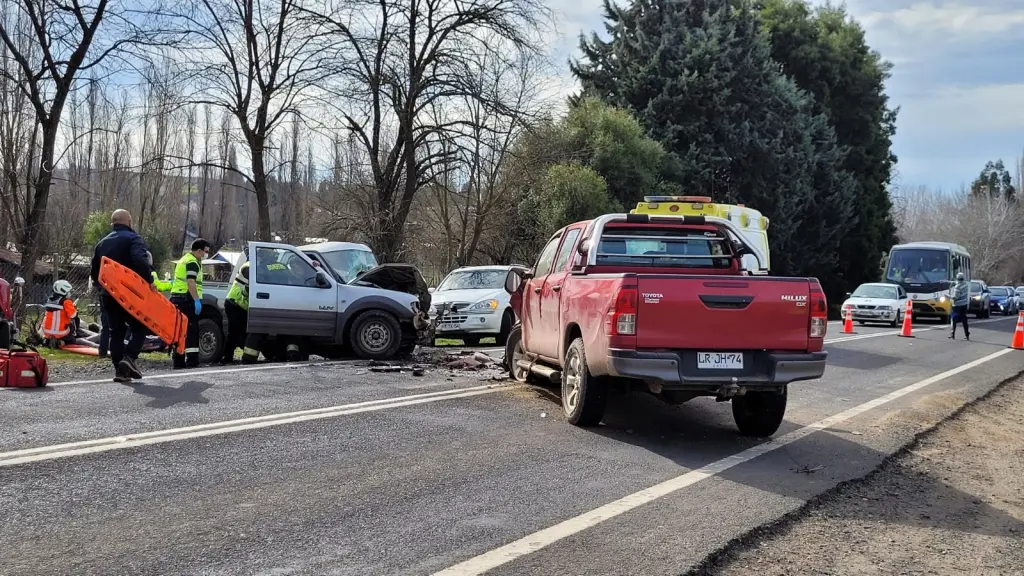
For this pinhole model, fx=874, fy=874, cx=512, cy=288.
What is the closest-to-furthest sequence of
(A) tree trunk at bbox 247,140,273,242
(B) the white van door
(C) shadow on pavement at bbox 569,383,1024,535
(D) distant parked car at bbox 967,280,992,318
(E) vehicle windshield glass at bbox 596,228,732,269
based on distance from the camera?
(C) shadow on pavement at bbox 569,383,1024,535
(E) vehicle windshield glass at bbox 596,228,732,269
(B) the white van door
(A) tree trunk at bbox 247,140,273,242
(D) distant parked car at bbox 967,280,992,318

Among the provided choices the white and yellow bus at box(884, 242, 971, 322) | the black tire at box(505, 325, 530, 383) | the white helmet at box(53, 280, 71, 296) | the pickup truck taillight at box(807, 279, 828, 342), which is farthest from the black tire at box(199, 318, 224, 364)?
the white and yellow bus at box(884, 242, 971, 322)

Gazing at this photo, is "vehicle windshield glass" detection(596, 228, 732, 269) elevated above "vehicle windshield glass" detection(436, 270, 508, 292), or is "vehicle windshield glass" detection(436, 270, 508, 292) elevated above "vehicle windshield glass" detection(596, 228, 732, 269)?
"vehicle windshield glass" detection(596, 228, 732, 269)

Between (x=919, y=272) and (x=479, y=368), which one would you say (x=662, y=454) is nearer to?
(x=479, y=368)

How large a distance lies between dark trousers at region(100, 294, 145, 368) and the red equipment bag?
2.95 feet

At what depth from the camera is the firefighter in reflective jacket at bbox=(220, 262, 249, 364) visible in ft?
41.7

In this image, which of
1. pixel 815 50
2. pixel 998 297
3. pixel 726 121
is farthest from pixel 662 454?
pixel 998 297

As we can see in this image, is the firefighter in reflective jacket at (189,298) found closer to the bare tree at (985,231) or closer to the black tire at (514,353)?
the black tire at (514,353)

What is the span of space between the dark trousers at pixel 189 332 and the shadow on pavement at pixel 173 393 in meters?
1.96

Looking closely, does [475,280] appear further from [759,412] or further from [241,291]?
[759,412]

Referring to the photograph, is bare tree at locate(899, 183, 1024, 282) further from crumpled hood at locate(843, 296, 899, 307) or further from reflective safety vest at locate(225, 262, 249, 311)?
reflective safety vest at locate(225, 262, 249, 311)

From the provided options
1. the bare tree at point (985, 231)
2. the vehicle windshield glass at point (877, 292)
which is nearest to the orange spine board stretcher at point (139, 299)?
the vehicle windshield glass at point (877, 292)

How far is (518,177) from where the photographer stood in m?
26.3

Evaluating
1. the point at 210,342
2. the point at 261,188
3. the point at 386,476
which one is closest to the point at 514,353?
the point at 210,342

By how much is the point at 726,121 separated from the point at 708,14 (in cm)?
475
